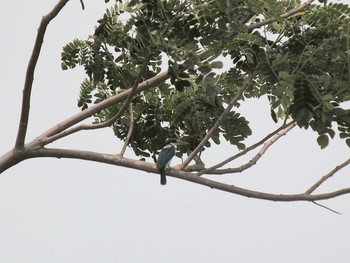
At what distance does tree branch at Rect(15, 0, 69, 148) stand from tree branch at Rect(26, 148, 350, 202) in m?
0.30

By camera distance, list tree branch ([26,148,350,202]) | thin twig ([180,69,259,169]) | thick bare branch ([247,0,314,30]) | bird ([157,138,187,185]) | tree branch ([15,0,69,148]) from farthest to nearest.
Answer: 1. bird ([157,138,187,185])
2. thick bare branch ([247,0,314,30])
3. thin twig ([180,69,259,169])
4. tree branch ([26,148,350,202])
5. tree branch ([15,0,69,148])

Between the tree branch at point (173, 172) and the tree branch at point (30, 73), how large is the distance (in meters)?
0.30

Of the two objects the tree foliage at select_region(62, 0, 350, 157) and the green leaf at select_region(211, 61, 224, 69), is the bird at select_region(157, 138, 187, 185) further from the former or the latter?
the green leaf at select_region(211, 61, 224, 69)

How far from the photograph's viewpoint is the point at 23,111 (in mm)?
7434

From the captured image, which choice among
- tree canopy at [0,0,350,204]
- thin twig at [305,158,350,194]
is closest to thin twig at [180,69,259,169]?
tree canopy at [0,0,350,204]

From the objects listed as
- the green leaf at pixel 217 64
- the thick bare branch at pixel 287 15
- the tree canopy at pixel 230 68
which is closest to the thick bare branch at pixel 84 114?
the tree canopy at pixel 230 68

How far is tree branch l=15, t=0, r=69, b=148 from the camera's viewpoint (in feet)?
22.2

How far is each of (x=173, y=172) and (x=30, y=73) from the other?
1.87 m

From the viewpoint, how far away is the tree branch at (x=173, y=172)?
6.91 metres

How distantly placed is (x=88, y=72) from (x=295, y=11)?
118 inches

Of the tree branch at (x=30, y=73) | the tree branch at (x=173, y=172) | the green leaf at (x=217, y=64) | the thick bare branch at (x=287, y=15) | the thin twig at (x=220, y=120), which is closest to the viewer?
the green leaf at (x=217, y=64)

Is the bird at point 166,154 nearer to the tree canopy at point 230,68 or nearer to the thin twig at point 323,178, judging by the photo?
the tree canopy at point 230,68

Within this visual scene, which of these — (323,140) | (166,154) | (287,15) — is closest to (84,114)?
(166,154)

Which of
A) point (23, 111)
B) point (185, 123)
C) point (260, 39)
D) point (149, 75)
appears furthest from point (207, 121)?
point (23, 111)
